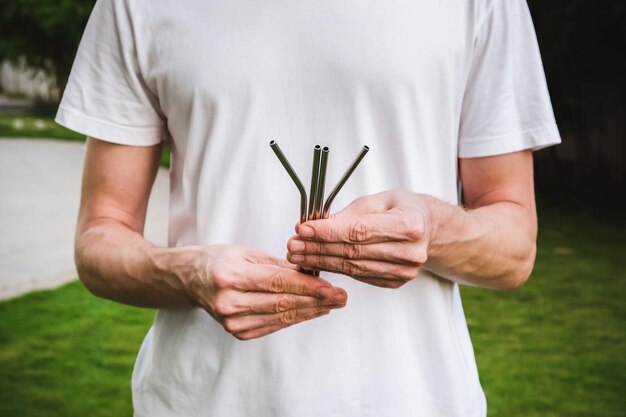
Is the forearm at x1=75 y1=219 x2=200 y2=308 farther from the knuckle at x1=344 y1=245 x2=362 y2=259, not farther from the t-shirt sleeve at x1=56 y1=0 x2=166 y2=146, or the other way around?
the knuckle at x1=344 y1=245 x2=362 y2=259

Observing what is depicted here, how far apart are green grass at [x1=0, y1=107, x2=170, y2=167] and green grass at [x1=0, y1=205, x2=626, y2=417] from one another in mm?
8571

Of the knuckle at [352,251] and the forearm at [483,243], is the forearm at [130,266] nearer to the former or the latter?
the knuckle at [352,251]

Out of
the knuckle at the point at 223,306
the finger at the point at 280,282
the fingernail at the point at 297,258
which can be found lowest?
the knuckle at the point at 223,306

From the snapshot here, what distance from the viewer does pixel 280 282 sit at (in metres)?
1.27

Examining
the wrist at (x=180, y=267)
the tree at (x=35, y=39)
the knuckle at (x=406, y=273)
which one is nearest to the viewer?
the knuckle at (x=406, y=273)

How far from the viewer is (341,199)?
5.03ft

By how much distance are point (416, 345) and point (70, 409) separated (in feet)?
12.9

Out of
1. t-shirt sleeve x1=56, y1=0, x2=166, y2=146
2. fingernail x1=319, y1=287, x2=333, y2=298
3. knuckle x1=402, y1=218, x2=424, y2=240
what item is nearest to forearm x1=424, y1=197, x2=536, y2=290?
knuckle x1=402, y1=218, x2=424, y2=240

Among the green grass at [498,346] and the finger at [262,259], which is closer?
the finger at [262,259]

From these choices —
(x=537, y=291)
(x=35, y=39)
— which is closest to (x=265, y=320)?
(x=537, y=291)

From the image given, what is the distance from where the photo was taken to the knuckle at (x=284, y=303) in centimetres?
128

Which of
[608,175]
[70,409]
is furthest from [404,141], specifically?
[608,175]

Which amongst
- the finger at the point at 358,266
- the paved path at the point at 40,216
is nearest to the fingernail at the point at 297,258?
the finger at the point at 358,266

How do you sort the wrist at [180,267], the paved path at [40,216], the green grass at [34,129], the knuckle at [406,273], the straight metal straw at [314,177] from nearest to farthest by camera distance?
1. the straight metal straw at [314,177]
2. the knuckle at [406,273]
3. the wrist at [180,267]
4. the paved path at [40,216]
5. the green grass at [34,129]
